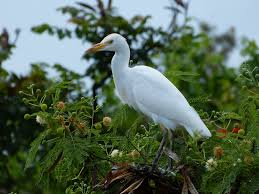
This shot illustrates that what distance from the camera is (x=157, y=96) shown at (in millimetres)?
6582

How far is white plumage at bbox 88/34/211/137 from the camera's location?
254 inches

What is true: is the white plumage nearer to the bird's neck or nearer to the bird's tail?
the bird's neck

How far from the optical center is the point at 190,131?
6.08 m

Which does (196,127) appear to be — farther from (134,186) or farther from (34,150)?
(34,150)

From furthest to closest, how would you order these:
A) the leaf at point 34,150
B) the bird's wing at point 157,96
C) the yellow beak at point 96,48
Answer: the yellow beak at point 96,48, the bird's wing at point 157,96, the leaf at point 34,150

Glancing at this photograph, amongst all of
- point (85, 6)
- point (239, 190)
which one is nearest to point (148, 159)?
point (239, 190)

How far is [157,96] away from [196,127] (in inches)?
30.2

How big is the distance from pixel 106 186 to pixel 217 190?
657mm

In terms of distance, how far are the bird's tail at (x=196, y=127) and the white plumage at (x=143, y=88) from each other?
10.6 inches

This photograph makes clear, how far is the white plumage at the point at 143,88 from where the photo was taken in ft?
21.1

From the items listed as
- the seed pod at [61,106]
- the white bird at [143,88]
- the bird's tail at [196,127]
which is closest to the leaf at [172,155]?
the bird's tail at [196,127]

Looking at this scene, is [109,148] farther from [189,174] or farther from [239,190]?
[239,190]

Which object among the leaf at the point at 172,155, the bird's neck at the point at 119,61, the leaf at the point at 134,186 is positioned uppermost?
the bird's neck at the point at 119,61

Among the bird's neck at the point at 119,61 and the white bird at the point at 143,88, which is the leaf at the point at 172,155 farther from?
the bird's neck at the point at 119,61
